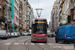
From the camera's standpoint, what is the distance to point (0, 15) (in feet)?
185

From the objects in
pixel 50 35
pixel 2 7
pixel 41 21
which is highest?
pixel 2 7

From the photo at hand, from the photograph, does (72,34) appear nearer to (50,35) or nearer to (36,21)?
(36,21)

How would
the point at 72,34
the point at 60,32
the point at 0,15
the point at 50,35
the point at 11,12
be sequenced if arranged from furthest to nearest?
the point at 11,12
the point at 50,35
the point at 0,15
the point at 60,32
the point at 72,34

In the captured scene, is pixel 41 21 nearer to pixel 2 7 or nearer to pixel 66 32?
pixel 66 32

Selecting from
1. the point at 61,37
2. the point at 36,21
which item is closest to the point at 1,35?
the point at 36,21

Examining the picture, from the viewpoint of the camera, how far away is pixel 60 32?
2612 centimetres

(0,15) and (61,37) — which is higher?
(0,15)

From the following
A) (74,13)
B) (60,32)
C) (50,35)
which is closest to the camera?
(60,32)

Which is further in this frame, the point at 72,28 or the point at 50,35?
the point at 50,35

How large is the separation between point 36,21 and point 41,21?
0.66 metres

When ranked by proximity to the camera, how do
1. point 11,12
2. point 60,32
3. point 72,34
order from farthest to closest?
point 11,12 → point 60,32 → point 72,34

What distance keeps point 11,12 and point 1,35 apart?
38339mm

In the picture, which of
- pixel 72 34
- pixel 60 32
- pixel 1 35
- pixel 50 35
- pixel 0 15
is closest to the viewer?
pixel 72 34

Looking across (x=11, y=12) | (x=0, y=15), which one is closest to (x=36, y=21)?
(x=0, y=15)
